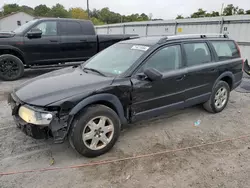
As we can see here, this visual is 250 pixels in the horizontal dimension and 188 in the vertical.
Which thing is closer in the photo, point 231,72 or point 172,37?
point 172,37

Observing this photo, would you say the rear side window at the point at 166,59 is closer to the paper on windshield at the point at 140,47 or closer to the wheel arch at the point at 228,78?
the paper on windshield at the point at 140,47

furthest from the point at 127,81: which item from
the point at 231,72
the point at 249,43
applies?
the point at 249,43

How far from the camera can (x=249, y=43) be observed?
824cm

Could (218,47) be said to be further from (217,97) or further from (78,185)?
(78,185)

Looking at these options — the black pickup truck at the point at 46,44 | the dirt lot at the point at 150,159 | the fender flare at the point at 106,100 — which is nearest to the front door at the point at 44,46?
the black pickup truck at the point at 46,44

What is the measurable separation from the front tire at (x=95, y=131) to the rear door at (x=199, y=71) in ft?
5.26

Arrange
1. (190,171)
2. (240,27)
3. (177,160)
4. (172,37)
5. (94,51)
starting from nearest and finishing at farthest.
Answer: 1. (190,171)
2. (177,160)
3. (172,37)
4. (94,51)
5. (240,27)

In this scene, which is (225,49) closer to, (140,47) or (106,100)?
(140,47)

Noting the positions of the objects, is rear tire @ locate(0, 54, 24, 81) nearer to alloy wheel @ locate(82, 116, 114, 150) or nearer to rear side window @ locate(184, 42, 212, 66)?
alloy wheel @ locate(82, 116, 114, 150)

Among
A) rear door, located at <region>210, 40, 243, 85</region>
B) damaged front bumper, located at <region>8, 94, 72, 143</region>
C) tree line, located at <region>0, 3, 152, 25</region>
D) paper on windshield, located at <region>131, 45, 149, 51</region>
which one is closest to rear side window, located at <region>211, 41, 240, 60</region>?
rear door, located at <region>210, 40, 243, 85</region>

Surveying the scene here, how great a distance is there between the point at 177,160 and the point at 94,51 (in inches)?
230

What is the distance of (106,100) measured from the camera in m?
2.86

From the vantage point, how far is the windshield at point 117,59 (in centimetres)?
327

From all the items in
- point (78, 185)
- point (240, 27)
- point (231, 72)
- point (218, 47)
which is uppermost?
point (240, 27)
